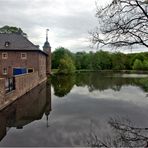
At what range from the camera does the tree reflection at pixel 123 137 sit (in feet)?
23.8

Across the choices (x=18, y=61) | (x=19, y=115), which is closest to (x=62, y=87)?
(x=18, y=61)

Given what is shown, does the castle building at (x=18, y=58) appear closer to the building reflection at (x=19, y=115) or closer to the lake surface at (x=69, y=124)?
the building reflection at (x=19, y=115)

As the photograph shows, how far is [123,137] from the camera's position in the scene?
796 centimetres

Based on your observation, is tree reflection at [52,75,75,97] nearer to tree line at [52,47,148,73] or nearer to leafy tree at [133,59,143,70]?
tree line at [52,47,148,73]

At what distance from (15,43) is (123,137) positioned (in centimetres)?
2667

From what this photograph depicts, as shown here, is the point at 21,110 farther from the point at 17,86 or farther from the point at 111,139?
the point at 111,139

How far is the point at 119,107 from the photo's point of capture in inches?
551

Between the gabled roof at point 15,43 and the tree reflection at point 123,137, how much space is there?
23.4 metres

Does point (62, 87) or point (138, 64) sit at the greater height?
point (138, 64)

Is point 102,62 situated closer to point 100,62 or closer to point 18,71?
point 100,62

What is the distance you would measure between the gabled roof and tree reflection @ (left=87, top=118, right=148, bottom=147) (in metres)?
23.4

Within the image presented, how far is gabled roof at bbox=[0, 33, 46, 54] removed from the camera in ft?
104

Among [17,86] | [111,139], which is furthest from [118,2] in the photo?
[17,86]

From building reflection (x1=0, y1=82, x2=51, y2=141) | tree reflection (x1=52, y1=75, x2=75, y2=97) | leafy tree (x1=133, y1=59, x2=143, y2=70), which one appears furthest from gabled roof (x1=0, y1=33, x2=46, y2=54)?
leafy tree (x1=133, y1=59, x2=143, y2=70)
